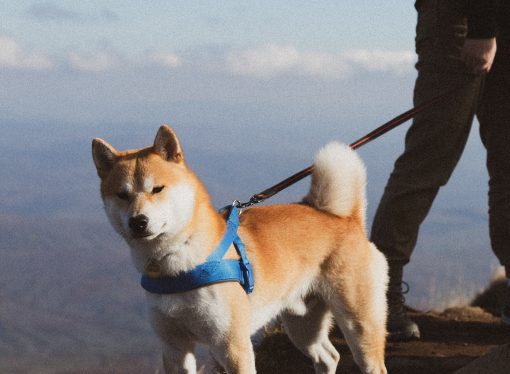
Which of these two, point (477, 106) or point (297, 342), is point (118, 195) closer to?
point (297, 342)

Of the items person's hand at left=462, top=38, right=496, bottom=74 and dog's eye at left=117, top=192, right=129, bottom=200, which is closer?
dog's eye at left=117, top=192, right=129, bottom=200

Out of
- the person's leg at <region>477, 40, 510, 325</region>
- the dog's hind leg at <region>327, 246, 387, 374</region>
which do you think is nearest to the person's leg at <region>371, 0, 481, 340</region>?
the person's leg at <region>477, 40, 510, 325</region>

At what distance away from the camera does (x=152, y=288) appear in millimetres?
3926

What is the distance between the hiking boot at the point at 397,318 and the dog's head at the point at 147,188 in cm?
247

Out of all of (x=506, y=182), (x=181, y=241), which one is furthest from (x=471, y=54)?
(x=181, y=241)

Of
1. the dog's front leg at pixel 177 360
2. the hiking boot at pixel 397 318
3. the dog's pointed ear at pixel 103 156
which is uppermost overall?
the dog's pointed ear at pixel 103 156

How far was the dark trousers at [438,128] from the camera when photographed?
17.9 ft

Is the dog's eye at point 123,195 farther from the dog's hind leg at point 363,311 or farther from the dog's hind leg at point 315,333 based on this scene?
the dog's hind leg at point 315,333

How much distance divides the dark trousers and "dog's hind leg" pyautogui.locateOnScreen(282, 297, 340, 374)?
40.7 inches

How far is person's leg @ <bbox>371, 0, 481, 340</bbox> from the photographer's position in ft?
17.9

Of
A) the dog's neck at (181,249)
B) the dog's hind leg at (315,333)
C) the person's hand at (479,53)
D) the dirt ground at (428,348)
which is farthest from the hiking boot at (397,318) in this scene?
the dog's neck at (181,249)

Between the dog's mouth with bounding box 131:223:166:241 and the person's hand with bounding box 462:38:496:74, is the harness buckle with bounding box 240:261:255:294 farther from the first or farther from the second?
the person's hand with bounding box 462:38:496:74

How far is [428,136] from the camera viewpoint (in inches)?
218

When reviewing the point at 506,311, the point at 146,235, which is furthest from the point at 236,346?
the point at 506,311
